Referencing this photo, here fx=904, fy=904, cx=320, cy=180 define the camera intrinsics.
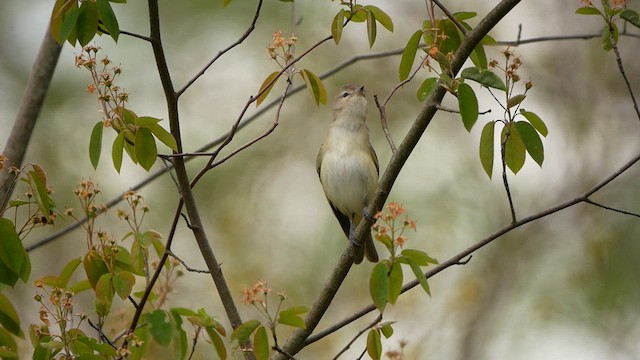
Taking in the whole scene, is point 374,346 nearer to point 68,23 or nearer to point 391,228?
point 391,228

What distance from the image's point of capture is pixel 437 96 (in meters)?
3.63

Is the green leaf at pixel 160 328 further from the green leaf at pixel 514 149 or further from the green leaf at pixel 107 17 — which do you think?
the green leaf at pixel 514 149

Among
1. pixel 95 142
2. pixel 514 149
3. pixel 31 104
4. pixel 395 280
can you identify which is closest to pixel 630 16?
pixel 514 149

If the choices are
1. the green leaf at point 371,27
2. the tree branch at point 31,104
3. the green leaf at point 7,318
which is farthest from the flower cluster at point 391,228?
the tree branch at point 31,104

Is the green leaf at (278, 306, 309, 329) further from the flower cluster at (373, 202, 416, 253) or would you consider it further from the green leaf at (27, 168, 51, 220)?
the green leaf at (27, 168, 51, 220)

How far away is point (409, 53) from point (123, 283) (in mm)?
1426

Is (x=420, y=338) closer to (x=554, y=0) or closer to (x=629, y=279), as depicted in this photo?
(x=629, y=279)

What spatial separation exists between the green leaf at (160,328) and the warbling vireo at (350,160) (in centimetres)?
327

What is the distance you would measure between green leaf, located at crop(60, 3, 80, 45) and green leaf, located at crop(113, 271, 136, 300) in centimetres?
86

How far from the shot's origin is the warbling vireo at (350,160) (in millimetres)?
6324

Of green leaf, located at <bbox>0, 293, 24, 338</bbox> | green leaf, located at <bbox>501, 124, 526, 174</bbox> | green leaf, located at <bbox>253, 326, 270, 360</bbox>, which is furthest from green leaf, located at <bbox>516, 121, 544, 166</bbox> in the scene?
green leaf, located at <bbox>0, 293, 24, 338</bbox>

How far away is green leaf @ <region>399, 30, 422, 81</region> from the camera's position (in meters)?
3.56

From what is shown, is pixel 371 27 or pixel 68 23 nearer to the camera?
pixel 68 23

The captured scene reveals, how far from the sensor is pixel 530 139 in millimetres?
3271
